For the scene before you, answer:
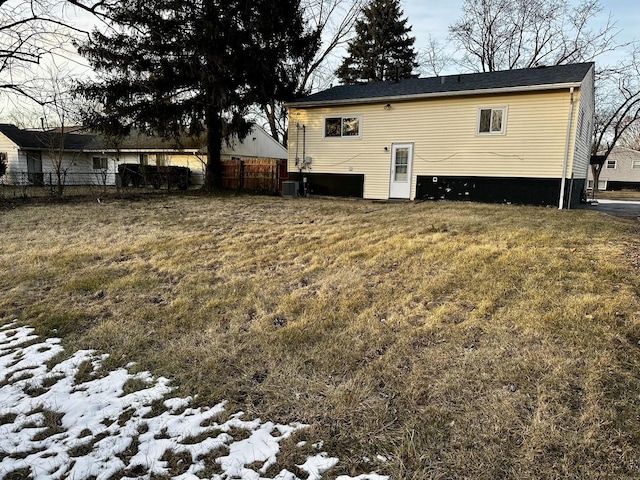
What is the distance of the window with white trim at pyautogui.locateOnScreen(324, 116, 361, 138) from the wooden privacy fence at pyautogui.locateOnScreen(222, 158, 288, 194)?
3269 mm

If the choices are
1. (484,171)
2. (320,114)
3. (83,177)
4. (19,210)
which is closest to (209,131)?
(320,114)

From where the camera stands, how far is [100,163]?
26.5m

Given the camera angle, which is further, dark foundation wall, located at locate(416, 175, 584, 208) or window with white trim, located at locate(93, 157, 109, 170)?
window with white trim, located at locate(93, 157, 109, 170)

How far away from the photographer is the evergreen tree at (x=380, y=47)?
27.7 metres

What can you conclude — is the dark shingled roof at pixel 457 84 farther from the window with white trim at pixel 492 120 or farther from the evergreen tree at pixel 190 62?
the evergreen tree at pixel 190 62

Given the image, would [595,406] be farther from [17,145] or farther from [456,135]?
[17,145]

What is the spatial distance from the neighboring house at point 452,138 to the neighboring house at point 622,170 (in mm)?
25704

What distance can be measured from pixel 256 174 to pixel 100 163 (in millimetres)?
14063

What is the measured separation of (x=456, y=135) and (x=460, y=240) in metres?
7.32

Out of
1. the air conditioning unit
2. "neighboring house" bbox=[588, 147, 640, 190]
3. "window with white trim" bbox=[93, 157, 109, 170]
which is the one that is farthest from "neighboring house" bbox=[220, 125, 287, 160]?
"neighboring house" bbox=[588, 147, 640, 190]

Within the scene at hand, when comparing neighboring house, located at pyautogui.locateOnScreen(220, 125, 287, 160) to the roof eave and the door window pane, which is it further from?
the door window pane

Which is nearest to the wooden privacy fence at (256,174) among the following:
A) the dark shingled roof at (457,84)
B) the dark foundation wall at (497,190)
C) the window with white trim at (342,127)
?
the dark shingled roof at (457,84)

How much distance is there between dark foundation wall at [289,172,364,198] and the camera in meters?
14.6

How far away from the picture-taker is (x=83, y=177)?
2594 cm
